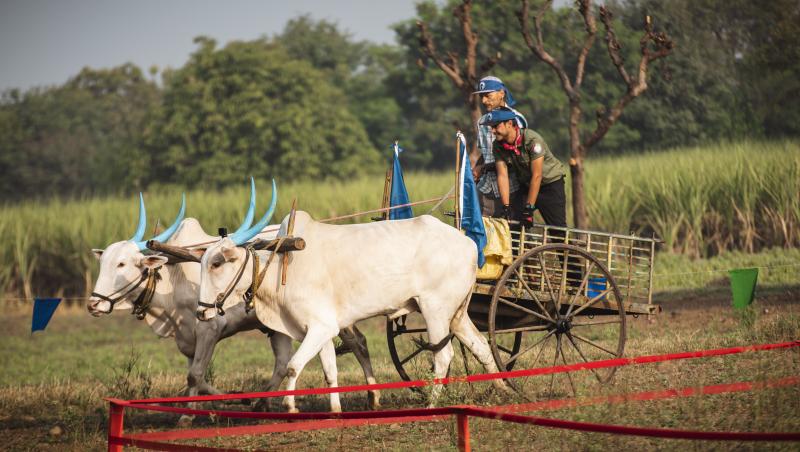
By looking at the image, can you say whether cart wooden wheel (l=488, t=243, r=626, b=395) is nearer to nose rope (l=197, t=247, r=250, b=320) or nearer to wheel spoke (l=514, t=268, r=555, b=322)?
wheel spoke (l=514, t=268, r=555, b=322)

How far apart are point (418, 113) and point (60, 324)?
906 inches

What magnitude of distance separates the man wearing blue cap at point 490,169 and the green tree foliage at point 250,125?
26509 mm

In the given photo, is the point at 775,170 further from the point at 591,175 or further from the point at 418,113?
the point at 418,113

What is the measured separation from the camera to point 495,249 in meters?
7.79

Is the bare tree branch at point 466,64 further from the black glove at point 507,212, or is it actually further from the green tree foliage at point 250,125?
the green tree foliage at point 250,125

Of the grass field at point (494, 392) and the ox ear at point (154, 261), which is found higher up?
the ox ear at point (154, 261)

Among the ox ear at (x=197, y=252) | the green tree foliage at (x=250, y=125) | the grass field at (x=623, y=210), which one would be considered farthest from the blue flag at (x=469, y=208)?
the green tree foliage at (x=250, y=125)

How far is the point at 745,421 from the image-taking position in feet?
20.3

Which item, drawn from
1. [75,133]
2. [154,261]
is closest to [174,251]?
[154,261]

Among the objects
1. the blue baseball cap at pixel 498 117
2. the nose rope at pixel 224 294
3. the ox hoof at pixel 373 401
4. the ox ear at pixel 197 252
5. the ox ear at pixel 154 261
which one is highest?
the blue baseball cap at pixel 498 117

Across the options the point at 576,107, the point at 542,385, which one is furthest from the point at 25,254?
the point at 542,385

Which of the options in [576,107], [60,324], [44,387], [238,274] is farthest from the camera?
[60,324]

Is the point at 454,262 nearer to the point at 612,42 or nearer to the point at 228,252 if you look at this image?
the point at 228,252

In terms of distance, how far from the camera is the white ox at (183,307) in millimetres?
8586
